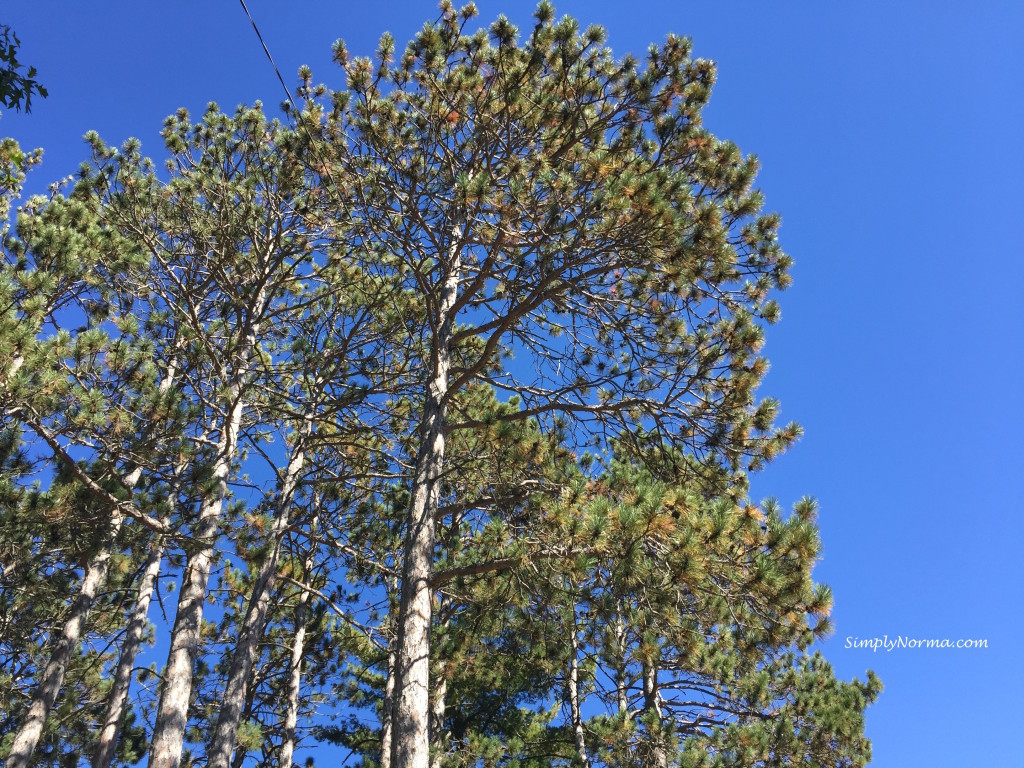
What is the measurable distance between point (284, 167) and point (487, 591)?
526cm

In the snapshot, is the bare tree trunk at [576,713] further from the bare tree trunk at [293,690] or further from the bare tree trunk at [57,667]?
the bare tree trunk at [57,667]

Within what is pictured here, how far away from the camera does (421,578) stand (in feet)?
18.2

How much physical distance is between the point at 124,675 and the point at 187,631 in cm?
375

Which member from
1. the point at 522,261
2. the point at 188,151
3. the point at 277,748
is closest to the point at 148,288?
the point at 188,151

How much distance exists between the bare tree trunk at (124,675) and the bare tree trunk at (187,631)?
208cm

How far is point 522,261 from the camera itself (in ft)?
21.1

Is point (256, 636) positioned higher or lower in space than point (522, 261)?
lower

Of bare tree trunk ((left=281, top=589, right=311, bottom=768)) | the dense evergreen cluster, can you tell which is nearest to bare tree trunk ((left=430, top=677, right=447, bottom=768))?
the dense evergreen cluster

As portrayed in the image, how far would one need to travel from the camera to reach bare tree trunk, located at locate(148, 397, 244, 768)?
612 cm

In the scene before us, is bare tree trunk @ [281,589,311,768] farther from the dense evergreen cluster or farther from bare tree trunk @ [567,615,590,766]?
bare tree trunk @ [567,615,590,766]

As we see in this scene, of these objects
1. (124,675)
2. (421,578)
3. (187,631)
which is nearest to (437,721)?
(187,631)

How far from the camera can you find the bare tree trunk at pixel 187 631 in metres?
6.12

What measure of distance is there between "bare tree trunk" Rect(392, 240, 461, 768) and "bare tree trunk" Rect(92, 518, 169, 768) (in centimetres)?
475

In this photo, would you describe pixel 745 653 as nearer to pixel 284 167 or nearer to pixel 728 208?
pixel 728 208
